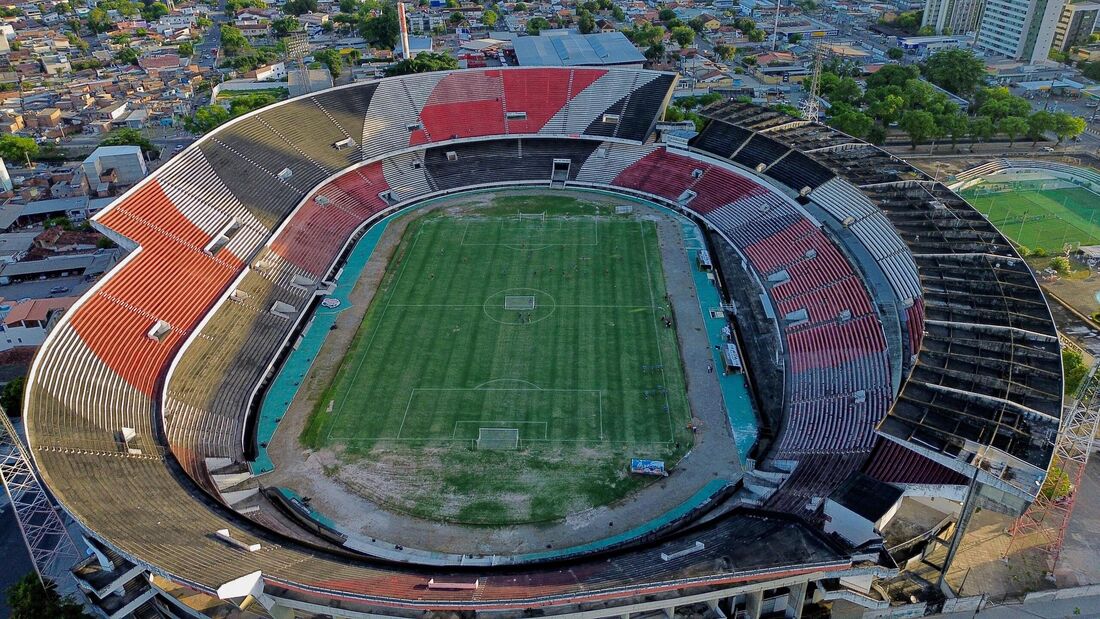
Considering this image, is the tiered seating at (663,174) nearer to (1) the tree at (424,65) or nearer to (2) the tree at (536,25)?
(1) the tree at (424,65)

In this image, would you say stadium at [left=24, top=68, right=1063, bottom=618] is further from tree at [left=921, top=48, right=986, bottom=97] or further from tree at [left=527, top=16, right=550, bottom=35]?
tree at [left=527, top=16, right=550, bottom=35]

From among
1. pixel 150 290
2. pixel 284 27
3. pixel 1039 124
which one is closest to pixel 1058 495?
pixel 150 290

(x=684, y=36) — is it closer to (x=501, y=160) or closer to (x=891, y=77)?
(x=891, y=77)

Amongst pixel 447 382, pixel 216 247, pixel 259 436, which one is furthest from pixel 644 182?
pixel 259 436

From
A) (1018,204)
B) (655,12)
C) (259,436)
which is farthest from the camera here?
(655,12)

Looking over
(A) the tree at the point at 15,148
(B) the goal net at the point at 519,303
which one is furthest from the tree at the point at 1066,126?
(A) the tree at the point at 15,148

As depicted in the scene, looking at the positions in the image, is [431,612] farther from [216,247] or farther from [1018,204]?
[1018,204]

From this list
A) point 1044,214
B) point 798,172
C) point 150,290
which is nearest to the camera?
point 150,290
